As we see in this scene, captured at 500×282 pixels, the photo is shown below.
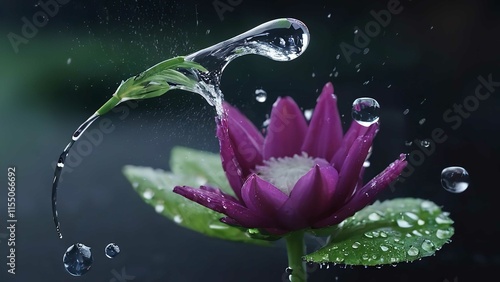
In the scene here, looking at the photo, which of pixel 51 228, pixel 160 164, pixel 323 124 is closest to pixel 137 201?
pixel 51 228

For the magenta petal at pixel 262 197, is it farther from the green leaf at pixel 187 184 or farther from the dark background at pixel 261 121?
the dark background at pixel 261 121

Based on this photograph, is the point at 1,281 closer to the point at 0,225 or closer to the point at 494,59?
the point at 0,225

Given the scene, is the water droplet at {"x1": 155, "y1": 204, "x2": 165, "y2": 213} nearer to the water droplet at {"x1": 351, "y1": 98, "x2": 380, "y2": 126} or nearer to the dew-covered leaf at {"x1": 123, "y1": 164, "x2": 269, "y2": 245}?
the dew-covered leaf at {"x1": 123, "y1": 164, "x2": 269, "y2": 245}

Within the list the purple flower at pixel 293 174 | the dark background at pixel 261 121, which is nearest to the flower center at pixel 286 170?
the purple flower at pixel 293 174

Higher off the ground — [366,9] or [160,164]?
[366,9]

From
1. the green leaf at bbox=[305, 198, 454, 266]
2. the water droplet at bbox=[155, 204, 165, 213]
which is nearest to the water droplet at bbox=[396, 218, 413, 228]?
the green leaf at bbox=[305, 198, 454, 266]
